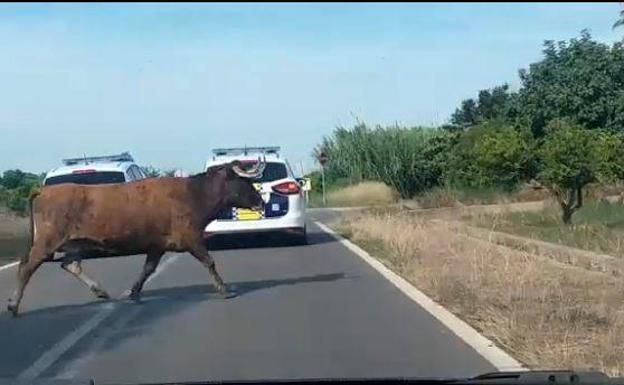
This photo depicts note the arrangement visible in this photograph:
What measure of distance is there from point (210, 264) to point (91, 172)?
8725 millimetres

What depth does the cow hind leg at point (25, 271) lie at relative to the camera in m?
13.2

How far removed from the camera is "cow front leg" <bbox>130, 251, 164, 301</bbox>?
14.3 m

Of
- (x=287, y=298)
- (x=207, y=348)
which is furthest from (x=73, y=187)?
(x=207, y=348)

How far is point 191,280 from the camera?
17094 millimetres

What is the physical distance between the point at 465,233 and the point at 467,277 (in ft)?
33.7

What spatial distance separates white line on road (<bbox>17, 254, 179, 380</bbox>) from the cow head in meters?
2.74

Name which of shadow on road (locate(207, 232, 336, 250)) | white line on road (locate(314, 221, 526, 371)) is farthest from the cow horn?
shadow on road (locate(207, 232, 336, 250))

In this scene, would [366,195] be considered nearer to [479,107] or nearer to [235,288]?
[479,107]

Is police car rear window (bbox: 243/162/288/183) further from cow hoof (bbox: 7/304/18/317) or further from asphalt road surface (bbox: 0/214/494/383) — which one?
cow hoof (bbox: 7/304/18/317)

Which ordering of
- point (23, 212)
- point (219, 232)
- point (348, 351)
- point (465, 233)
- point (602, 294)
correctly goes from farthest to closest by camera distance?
point (23, 212)
point (465, 233)
point (219, 232)
point (602, 294)
point (348, 351)

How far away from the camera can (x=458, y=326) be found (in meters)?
11.5

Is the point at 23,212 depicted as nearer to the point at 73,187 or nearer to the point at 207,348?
the point at 73,187

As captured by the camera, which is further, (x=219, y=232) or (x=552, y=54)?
(x=552, y=54)

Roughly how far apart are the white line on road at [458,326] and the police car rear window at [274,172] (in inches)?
208
